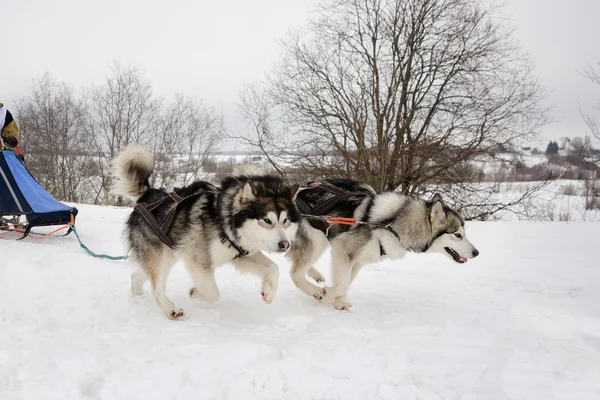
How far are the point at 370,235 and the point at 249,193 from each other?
147 cm

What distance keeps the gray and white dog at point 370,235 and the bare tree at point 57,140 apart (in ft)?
79.8

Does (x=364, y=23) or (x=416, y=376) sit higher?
(x=364, y=23)

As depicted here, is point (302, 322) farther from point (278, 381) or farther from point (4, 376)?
point (4, 376)

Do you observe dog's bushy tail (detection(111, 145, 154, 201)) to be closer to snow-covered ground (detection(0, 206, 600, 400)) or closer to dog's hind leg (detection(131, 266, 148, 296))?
dog's hind leg (detection(131, 266, 148, 296))

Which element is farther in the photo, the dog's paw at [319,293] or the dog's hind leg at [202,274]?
the dog's paw at [319,293]

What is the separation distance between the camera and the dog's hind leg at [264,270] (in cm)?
386

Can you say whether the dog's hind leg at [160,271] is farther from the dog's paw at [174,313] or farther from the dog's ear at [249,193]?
the dog's ear at [249,193]

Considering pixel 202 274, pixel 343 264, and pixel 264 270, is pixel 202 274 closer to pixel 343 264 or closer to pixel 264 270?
pixel 264 270

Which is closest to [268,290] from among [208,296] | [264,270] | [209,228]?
[264,270]

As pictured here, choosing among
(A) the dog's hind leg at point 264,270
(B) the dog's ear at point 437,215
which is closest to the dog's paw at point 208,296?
(A) the dog's hind leg at point 264,270

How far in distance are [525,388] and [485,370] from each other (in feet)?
0.94

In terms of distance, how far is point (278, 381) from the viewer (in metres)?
2.59

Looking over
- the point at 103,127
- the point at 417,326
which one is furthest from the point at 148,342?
the point at 103,127

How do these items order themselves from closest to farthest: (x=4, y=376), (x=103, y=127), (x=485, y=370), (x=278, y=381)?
(x=4, y=376)
(x=278, y=381)
(x=485, y=370)
(x=103, y=127)
